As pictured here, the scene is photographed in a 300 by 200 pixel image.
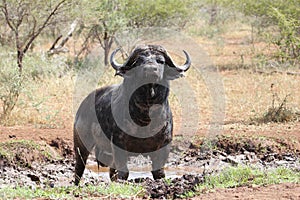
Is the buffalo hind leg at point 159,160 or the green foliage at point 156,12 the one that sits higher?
the green foliage at point 156,12

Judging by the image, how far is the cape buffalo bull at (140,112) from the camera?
250 inches

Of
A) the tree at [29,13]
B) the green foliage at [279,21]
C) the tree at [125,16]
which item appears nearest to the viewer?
the green foliage at [279,21]

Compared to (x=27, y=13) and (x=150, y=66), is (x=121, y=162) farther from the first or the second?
(x=27, y=13)

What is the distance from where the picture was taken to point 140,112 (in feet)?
21.6

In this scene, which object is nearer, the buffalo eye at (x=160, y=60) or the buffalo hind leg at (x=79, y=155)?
the buffalo eye at (x=160, y=60)

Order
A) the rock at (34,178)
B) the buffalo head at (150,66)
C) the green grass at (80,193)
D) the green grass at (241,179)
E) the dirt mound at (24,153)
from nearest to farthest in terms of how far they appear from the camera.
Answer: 1. the green grass at (80,193)
2. the green grass at (241,179)
3. the buffalo head at (150,66)
4. the rock at (34,178)
5. the dirt mound at (24,153)

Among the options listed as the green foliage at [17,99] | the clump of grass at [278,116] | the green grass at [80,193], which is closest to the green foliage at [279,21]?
the clump of grass at [278,116]

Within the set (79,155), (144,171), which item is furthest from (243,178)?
(144,171)

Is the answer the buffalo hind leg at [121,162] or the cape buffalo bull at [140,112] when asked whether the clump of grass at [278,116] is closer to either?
the cape buffalo bull at [140,112]

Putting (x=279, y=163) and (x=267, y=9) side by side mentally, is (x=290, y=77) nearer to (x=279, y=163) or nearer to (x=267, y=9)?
(x=267, y=9)

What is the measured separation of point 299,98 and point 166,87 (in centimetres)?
710

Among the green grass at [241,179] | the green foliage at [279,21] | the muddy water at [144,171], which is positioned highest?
the green foliage at [279,21]

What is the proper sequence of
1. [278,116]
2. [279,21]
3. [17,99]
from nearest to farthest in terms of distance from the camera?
[278,116], [17,99], [279,21]

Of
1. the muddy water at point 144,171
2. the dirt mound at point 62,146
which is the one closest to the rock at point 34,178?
the muddy water at point 144,171
